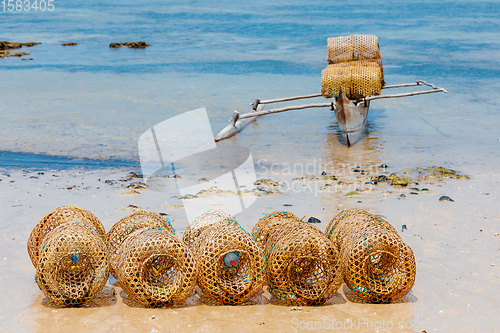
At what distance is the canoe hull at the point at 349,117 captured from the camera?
41.8ft

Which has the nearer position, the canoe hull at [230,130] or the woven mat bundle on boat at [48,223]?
the woven mat bundle on boat at [48,223]

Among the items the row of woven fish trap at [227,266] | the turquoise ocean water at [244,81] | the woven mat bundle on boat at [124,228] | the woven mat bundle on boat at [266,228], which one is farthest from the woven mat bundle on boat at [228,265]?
the turquoise ocean water at [244,81]

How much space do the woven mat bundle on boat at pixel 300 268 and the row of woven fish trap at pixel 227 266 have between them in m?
0.01

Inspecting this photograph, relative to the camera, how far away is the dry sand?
5195 mm

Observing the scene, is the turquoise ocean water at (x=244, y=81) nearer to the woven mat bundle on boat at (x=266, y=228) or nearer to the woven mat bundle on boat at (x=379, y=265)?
the woven mat bundle on boat at (x=266, y=228)

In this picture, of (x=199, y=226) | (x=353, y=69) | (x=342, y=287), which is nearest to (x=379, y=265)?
(x=342, y=287)

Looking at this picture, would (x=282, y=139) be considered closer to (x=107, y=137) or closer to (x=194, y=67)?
(x=107, y=137)

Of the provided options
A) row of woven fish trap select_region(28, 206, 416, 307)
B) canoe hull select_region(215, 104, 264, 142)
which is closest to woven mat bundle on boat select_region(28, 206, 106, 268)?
row of woven fish trap select_region(28, 206, 416, 307)

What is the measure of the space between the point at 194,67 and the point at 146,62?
13.1 ft

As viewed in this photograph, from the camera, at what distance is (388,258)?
18.4 feet

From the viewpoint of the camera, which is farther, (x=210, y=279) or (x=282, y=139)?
(x=282, y=139)

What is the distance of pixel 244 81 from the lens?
24.5m

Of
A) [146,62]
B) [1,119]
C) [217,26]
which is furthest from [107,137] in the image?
[217,26]

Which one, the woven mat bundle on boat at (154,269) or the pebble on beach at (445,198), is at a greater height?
the woven mat bundle on boat at (154,269)
